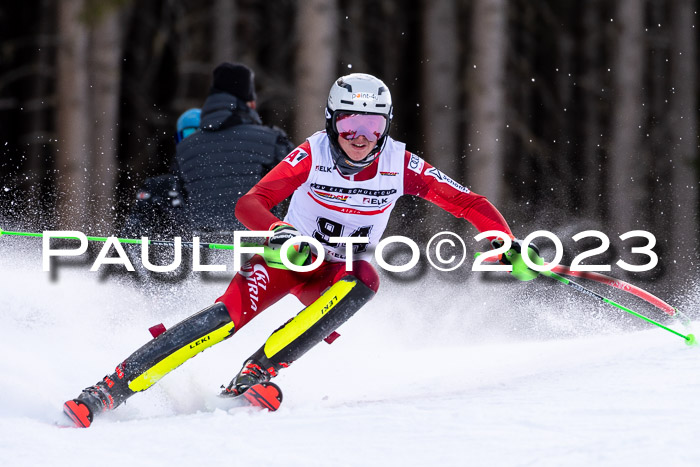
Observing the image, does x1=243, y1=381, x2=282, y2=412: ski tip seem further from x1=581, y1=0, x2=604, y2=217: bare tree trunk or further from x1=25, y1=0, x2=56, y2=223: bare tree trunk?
x1=581, y1=0, x2=604, y2=217: bare tree trunk

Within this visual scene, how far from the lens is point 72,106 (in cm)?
1159

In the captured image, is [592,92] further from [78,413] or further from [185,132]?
[78,413]

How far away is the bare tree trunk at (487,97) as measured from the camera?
11562 millimetres

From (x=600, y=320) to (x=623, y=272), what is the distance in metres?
3.62

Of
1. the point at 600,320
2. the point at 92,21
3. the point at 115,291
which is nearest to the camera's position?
the point at 115,291

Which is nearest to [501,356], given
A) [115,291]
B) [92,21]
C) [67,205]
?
[115,291]

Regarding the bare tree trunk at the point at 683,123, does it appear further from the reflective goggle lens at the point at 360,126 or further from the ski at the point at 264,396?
the ski at the point at 264,396

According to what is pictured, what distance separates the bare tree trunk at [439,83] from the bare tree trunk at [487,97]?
1566 mm

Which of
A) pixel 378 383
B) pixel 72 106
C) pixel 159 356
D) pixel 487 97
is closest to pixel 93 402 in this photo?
pixel 159 356

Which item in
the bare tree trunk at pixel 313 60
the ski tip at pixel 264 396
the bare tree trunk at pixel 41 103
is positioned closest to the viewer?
the ski tip at pixel 264 396

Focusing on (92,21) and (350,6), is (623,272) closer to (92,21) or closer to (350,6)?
(92,21)

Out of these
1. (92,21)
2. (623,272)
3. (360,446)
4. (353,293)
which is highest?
(92,21)

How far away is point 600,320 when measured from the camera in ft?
23.2

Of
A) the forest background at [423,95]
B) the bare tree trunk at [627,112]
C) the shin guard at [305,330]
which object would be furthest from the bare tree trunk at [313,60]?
the shin guard at [305,330]
